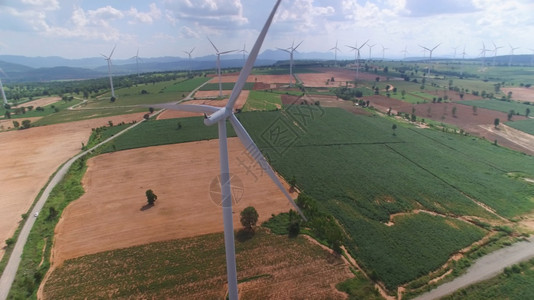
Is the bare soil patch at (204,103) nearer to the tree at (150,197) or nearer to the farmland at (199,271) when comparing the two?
the tree at (150,197)

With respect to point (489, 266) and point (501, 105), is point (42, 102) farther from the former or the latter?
point (501, 105)

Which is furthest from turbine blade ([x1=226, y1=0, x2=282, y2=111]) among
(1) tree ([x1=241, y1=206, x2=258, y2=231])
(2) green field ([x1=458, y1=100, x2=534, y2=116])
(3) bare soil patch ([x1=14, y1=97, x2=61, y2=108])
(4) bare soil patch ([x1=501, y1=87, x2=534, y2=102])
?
(4) bare soil patch ([x1=501, y1=87, x2=534, y2=102])

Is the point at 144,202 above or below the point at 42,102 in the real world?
below

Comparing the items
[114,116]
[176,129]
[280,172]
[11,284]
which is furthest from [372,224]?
[114,116]

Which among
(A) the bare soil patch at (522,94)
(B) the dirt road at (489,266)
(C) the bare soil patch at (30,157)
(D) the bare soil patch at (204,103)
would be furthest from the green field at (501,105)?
(C) the bare soil patch at (30,157)

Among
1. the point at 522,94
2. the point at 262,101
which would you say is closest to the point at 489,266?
the point at 262,101

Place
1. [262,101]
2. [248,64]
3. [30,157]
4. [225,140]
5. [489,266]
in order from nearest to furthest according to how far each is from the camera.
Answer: [225,140], [248,64], [489,266], [30,157], [262,101]

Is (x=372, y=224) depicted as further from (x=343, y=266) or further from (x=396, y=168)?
(x=396, y=168)
